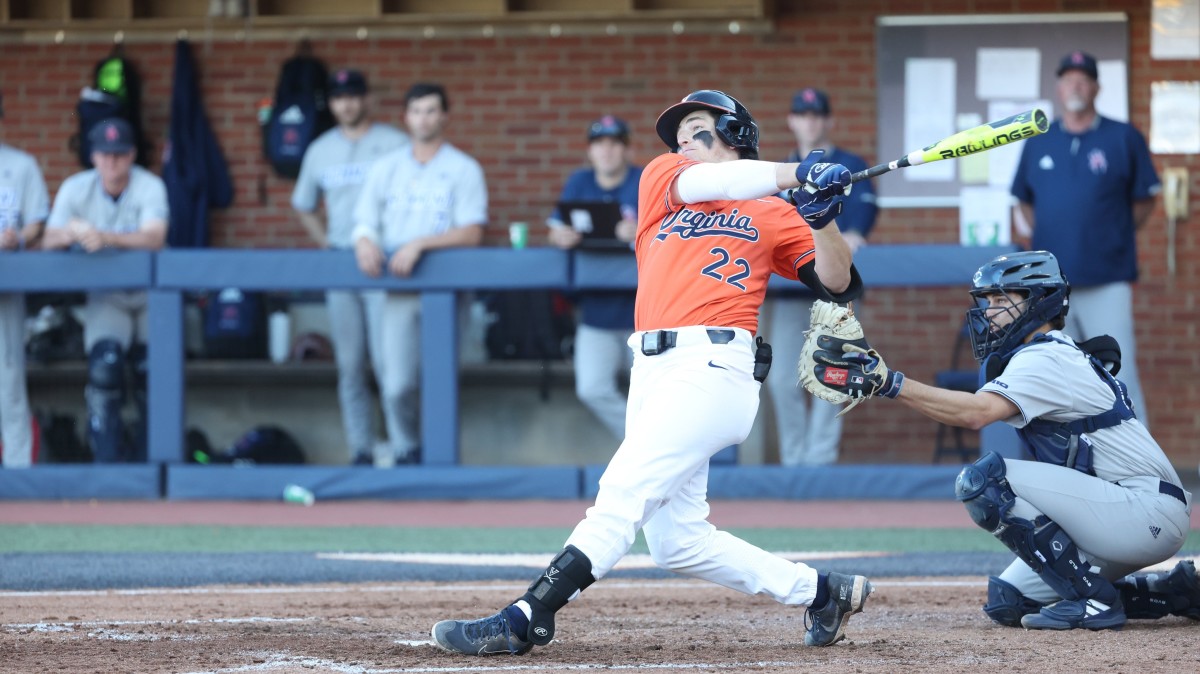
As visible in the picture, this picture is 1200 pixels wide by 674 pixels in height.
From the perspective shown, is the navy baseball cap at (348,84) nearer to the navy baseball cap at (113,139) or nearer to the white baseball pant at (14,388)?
the navy baseball cap at (113,139)

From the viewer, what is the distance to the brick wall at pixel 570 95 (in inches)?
388

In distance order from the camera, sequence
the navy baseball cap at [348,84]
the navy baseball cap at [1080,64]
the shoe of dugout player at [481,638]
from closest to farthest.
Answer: the shoe of dugout player at [481,638], the navy baseball cap at [1080,64], the navy baseball cap at [348,84]

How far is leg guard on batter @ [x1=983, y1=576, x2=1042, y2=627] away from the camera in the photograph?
4723 millimetres

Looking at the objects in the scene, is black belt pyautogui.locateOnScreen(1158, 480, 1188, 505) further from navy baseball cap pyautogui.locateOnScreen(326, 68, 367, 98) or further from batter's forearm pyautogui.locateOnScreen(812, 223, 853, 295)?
navy baseball cap pyautogui.locateOnScreen(326, 68, 367, 98)

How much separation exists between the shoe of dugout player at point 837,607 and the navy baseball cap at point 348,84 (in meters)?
5.65

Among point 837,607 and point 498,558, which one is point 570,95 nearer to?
point 498,558

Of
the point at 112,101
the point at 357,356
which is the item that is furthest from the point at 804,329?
the point at 112,101

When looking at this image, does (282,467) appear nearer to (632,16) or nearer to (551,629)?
(632,16)

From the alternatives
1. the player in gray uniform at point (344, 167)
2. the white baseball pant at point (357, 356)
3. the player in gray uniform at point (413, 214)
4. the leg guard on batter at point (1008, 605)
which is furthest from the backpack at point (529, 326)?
the leg guard on batter at point (1008, 605)

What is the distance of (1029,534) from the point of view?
454 centimetres

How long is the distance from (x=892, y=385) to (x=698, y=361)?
54 centimetres

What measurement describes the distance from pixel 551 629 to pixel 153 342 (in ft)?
16.2

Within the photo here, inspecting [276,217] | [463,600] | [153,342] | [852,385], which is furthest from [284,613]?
[276,217]

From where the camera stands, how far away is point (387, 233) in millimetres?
8523
